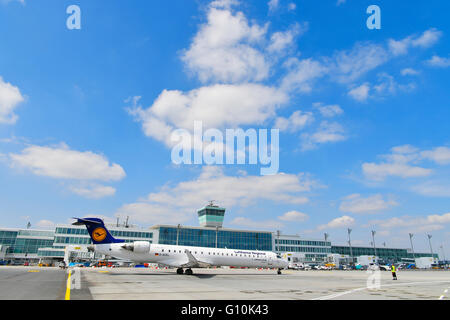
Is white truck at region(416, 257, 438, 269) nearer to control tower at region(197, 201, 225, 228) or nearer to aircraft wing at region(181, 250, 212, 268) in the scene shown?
control tower at region(197, 201, 225, 228)

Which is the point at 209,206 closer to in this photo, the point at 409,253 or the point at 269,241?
the point at 269,241

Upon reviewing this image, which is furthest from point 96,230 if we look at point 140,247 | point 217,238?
point 217,238

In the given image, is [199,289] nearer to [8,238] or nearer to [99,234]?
[99,234]

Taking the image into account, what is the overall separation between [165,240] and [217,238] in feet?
62.5

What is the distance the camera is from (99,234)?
30188 millimetres

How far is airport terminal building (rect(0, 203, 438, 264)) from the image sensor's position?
81062 mm

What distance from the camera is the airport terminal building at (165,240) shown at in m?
81.1

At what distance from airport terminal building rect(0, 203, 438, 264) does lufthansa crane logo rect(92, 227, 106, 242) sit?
155ft

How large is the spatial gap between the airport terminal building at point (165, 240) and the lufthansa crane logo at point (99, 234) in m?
47.2
